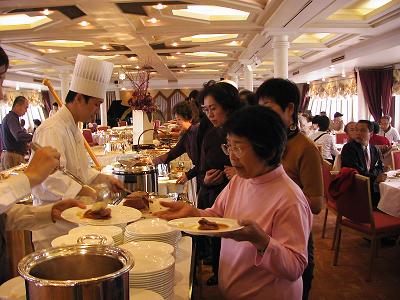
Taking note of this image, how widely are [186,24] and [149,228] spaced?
4.70m

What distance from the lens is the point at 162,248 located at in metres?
1.13

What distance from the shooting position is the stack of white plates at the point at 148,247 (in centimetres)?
112

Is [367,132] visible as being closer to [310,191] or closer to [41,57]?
[310,191]

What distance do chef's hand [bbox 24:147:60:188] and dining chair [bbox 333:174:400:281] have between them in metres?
2.36

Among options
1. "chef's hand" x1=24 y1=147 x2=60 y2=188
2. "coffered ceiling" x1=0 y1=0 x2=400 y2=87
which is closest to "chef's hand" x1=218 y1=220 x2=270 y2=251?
"chef's hand" x1=24 y1=147 x2=60 y2=188

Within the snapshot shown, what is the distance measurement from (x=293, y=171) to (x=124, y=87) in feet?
52.3

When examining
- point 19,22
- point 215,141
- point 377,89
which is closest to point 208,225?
point 215,141

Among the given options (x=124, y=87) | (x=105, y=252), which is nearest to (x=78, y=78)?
(x=105, y=252)

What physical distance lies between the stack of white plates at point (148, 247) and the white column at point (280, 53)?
16.5ft

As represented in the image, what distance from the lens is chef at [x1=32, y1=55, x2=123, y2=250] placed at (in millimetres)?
1667

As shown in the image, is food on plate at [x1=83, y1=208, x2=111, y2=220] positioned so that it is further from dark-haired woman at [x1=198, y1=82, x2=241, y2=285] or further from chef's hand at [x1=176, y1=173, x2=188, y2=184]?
chef's hand at [x1=176, y1=173, x2=188, y2=184]

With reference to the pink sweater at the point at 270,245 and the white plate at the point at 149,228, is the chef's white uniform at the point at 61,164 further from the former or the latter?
the pink sweater at the point at 270,245

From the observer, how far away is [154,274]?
95 cm

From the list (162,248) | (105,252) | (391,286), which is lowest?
(391,286)
